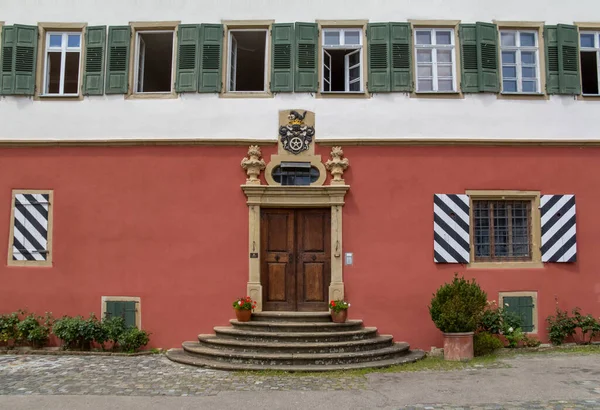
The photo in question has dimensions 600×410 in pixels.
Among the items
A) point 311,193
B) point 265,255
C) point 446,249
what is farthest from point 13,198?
point 446,249

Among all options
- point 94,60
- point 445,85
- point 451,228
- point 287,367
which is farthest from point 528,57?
point 94,60

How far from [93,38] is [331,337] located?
284 inches

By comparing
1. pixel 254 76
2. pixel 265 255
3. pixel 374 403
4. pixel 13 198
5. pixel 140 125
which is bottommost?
pixel 374 403

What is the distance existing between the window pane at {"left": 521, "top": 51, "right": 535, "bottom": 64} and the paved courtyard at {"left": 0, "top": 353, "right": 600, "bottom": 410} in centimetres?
557

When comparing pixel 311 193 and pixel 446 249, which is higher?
pixel 311 193

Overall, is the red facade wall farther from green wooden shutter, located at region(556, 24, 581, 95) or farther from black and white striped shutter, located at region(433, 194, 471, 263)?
green wooden shutter, located at region(556, 24, 581, 95)

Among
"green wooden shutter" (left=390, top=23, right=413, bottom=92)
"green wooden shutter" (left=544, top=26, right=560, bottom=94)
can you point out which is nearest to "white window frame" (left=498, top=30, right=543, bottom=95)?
"green wooden shutter" (left=544, top=26, right=560, bottom=94)

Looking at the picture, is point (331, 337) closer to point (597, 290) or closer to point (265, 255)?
point (265, 255)

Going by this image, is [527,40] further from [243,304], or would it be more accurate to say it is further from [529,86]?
[243,304]

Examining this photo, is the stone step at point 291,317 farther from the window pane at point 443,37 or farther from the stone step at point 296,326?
the window pane at point 443,37

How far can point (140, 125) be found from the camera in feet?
36.8

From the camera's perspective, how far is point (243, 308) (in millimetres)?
10398

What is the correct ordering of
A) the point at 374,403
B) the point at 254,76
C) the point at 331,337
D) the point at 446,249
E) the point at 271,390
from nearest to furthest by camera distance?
the point at 374,403 → the point at 271,390 → the point at 331,337 → the point at 446,249 → the point at 254,76

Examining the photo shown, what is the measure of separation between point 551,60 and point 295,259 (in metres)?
6.18
